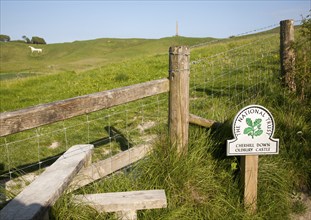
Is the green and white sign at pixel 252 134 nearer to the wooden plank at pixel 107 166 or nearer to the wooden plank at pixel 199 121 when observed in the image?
the wooden plank at pixel 199 121

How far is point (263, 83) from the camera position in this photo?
6672 millimetres

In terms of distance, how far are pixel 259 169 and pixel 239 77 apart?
5.95 metres

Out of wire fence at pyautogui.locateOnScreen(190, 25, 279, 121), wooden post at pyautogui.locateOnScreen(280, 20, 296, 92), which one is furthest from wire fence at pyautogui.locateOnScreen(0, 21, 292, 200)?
wooden post at pyautogui.locateOnScreen(280, 20, 296, 92)

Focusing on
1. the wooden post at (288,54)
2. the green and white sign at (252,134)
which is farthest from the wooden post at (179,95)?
the wooden post at (288,54)

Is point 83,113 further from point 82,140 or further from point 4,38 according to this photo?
point 4,38

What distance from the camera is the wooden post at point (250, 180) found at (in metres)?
3.43

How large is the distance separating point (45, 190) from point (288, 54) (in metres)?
4.95

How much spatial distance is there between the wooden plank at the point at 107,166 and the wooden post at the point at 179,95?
34cm

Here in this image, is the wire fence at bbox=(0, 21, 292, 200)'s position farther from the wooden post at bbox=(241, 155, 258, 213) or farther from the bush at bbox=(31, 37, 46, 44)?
the bush at bbox=(31, 37, 46, 44)

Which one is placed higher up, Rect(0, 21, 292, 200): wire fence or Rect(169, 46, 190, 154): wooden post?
Rect(169, 46, 190, 154): wooden post

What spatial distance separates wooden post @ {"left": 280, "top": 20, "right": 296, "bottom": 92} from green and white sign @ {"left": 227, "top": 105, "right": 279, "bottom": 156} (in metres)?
2.56

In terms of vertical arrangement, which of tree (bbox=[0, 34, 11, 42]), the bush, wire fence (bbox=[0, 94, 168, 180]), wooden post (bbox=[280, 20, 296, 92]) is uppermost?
tree (bbox=[0, 34, 11, 42])

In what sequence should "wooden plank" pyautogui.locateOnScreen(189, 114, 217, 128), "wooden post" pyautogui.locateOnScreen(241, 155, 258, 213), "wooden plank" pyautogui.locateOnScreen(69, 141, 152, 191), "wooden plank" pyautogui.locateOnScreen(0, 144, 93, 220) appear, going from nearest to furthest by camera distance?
1. "wooden plank" pyautogui.locateOnScreen(0, 144, 93, 220)
2. "wooden plank" pyautogui.locateOnScreen(69, 141, 152, 191)
3. "wooden post" pyautogui.locateOnScreen(241, 155, 258, 213)
4. "wooden plank" pyautogui.locateOnScreen(189, 114, 217, 128)

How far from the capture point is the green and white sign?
344 centimetres
